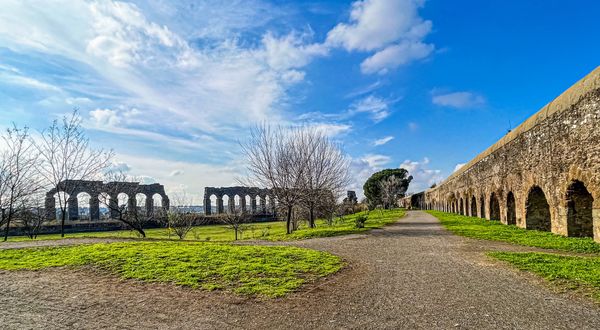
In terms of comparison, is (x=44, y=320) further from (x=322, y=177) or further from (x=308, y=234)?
(x=322, y=177)

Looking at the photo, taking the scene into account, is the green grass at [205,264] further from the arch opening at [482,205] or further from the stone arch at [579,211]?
the arch opening at [482,205]

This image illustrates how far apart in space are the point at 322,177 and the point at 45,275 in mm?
13734

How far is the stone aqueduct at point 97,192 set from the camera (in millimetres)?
16608

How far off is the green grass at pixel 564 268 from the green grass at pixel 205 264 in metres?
3.17

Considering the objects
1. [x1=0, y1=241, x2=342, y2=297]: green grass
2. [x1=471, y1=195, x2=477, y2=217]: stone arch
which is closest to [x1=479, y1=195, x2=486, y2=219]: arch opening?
[x1=471, y1=195, x2=477, y2=217]: stone arch

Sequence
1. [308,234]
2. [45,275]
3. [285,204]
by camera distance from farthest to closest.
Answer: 1. [285,204]
2. [308,234]
3. [45,275]

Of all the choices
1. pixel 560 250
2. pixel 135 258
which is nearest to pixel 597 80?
pixel 560 250

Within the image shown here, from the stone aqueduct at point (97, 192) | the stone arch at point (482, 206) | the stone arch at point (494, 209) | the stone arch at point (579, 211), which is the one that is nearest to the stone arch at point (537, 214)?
the stone arch at point (579, 211)

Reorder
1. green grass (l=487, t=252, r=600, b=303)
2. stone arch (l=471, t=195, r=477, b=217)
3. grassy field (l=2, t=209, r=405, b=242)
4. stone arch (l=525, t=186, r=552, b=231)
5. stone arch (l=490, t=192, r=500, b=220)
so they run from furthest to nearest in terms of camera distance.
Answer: stone arch (l=471, t=195, r=477, b=217)
stone arch (l=490, t=192, r=500, b=220)
grassy field (l=2, t=209, r=405, b=242)
stone arch (l=525, t=186, r=552, b=231)
green grass (l=487, t=252, r=600, b=303)

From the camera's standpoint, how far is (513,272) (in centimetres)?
588

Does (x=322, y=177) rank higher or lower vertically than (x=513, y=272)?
higher

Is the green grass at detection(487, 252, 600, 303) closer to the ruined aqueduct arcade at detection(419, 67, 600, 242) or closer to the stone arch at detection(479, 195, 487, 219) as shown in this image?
the ruined aqueduct arcade at detection(419, 67, 600, 242)

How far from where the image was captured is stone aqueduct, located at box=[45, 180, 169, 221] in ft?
54.5

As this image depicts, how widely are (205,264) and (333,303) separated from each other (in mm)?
3015
